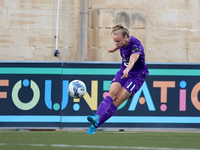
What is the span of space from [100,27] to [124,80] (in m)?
4.21

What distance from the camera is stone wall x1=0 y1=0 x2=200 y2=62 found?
9812 mm

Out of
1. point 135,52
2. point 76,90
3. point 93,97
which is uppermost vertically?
point 135,52

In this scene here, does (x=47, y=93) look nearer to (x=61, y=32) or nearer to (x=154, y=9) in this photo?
(x=61, y=32)

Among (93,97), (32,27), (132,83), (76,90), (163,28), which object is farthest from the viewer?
(163,28)

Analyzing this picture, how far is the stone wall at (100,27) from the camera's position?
9812 millimetres

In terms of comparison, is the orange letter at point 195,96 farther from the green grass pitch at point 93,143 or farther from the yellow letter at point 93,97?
the green grass pitch at point 93,143

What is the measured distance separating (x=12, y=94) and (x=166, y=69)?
315cm

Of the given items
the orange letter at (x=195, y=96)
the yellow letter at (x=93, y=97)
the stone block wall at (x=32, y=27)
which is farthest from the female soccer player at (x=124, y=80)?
the stone block wall at (x=32, y=27)

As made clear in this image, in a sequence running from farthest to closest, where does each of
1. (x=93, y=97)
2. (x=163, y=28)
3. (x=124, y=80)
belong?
(x=163, y=28), (x=93, y=97), (x=124, y=80)

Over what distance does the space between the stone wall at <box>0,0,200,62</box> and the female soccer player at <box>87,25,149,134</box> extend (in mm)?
4022

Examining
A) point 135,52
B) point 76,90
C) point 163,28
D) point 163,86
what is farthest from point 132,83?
point 163,28

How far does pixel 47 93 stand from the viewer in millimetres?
7797

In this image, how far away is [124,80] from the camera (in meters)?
5.86

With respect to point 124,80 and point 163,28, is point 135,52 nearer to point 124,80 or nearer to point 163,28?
point 124,80
